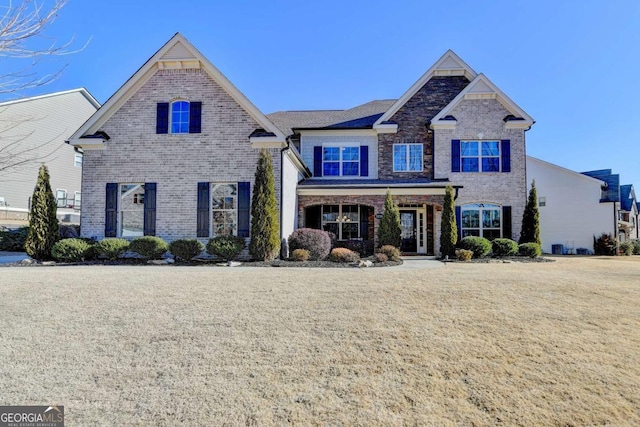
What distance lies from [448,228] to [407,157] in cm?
486

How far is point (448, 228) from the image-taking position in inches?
634

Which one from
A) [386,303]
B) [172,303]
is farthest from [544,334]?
[172,303]

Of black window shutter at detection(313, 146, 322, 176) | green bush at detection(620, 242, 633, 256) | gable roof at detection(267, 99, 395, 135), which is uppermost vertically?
gable roof at detection(267, 99, 395, 135)

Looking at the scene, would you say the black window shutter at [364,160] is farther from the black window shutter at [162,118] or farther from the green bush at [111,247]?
the green bush at [111,247]

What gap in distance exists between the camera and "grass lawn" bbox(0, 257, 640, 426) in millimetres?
3961

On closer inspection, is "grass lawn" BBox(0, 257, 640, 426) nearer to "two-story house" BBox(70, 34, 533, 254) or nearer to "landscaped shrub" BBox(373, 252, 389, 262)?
"landscaped shrub" BBox(373, 252, 389, 262)

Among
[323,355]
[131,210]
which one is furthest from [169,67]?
[323,355]

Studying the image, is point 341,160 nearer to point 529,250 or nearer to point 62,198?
point 529,250

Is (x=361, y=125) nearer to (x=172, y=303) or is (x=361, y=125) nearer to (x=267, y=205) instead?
(x=267, y=205)

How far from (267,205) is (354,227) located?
6.48m

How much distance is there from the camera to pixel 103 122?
15.4 m

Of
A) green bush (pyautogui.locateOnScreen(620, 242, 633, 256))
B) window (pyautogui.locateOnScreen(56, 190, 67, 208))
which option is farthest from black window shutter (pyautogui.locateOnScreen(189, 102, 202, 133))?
green bush (pyautogui.locateOnScreen(620, 242, 633, 256))

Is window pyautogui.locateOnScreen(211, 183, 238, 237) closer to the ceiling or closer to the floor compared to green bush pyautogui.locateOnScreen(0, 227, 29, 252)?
closer to the ceiling

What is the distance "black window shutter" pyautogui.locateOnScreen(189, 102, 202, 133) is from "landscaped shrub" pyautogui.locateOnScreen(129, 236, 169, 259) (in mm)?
4475
